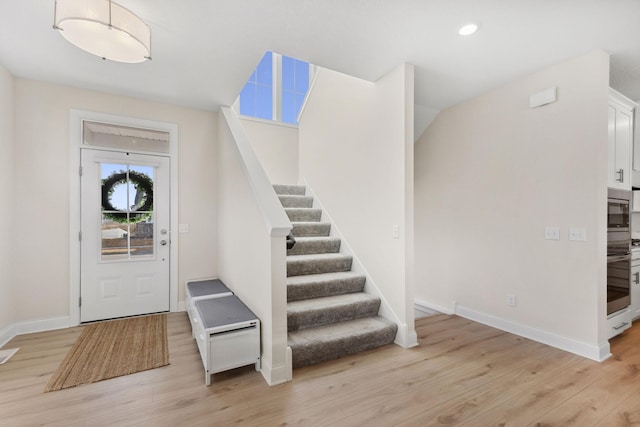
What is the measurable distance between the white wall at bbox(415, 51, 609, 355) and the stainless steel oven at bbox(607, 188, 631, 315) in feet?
0.96

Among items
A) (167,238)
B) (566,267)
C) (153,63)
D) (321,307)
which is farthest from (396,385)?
(153,63)

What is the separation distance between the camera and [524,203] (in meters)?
3.06

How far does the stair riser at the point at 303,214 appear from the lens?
159 inches

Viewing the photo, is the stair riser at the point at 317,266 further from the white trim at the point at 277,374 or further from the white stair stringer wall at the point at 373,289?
the white trim at the point at 277,374

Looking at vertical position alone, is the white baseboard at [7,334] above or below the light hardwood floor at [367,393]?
above

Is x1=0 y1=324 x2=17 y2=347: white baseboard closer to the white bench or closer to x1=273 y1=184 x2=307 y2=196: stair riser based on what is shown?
the white bench

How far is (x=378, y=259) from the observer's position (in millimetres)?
3188

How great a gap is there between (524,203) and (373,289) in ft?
5.86

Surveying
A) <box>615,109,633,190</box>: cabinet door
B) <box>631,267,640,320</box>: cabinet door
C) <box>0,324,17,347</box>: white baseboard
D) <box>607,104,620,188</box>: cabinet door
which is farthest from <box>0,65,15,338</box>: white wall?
<box>631,267,640,320</box>: cabinet door

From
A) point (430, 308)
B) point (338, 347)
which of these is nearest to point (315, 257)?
point (338, 347)

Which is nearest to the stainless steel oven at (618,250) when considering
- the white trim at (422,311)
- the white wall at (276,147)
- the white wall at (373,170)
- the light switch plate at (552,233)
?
A: the light switch plate at (552,233)

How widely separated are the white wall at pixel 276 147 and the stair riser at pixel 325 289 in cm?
266

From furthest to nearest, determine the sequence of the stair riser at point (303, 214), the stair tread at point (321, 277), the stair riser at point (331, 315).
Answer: the stair riser at point (303, 214), the stair tread at point (321, 277), the stair riser at point (331, 315)

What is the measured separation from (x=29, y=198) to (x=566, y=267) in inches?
213
